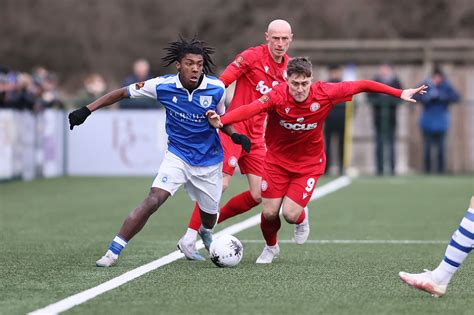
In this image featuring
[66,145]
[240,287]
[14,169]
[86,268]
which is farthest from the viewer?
[66,145]

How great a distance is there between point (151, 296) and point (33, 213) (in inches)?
307

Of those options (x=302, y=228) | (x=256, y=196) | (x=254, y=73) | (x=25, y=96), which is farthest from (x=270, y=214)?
(x=25, y=96)

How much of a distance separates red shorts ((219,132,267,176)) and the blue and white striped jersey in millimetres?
932

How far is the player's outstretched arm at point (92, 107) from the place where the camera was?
962 cm

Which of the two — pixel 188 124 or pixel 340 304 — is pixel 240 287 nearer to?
pixel 340 304

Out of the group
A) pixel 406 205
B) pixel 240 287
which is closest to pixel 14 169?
pixel 406 205

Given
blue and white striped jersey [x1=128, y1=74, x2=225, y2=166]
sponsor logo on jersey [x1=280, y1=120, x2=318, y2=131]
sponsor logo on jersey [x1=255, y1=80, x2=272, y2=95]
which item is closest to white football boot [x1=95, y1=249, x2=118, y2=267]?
blue and white striped jersey [x1=128, y1=74, x2=225, y2=166]

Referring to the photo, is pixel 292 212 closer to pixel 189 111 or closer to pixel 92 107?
pixel 189 111

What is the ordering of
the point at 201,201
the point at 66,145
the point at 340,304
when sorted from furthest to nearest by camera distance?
the point at 66,145, the point at 201,201, the point at 340,304

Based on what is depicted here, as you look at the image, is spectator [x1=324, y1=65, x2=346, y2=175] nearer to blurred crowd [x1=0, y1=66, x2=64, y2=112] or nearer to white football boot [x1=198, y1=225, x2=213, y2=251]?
blurred crowd [x1=0, y1=66, x2=64, y2=112]

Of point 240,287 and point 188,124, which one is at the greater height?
point 188,124

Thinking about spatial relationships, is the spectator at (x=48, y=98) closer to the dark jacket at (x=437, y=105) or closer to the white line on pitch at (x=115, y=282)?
the dark jacket at (x=437, y=105)

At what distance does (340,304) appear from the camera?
7676 millimetres

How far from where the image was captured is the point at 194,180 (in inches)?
396
